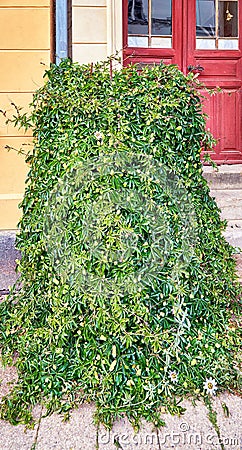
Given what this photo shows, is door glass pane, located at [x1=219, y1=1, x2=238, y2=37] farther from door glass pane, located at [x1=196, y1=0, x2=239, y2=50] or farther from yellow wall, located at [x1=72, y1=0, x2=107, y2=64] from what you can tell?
yellow wall, located at [x1=72, y1=0, x2=107, y2=64]

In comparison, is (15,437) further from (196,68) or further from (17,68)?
(196,68)

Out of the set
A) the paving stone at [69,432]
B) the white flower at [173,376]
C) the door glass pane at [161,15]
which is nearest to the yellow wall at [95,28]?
the door glass pane at [161,15]

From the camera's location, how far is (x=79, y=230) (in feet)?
6.22

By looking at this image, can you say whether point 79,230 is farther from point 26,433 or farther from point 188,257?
point 26,433

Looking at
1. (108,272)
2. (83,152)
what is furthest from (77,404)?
(83,152)

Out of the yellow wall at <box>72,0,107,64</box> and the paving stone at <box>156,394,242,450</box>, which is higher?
the yellow wall at <box>72,0,107,64</box>

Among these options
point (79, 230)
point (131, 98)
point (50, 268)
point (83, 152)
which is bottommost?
point (50, 268)

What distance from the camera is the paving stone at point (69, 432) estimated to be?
167 cm

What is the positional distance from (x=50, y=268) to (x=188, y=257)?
57 centimetres

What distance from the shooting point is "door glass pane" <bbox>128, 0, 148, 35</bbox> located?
472 centimetres

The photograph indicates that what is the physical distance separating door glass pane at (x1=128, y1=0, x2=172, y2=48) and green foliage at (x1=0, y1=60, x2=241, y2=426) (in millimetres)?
2835

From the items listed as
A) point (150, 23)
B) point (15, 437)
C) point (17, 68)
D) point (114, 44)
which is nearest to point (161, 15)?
point (150, 23)

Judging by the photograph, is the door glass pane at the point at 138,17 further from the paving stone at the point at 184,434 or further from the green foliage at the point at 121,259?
the paving stone at the point at 184,434

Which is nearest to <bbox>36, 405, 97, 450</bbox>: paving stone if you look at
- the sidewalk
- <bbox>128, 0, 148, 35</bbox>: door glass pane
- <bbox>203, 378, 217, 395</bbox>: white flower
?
the sidewalk
